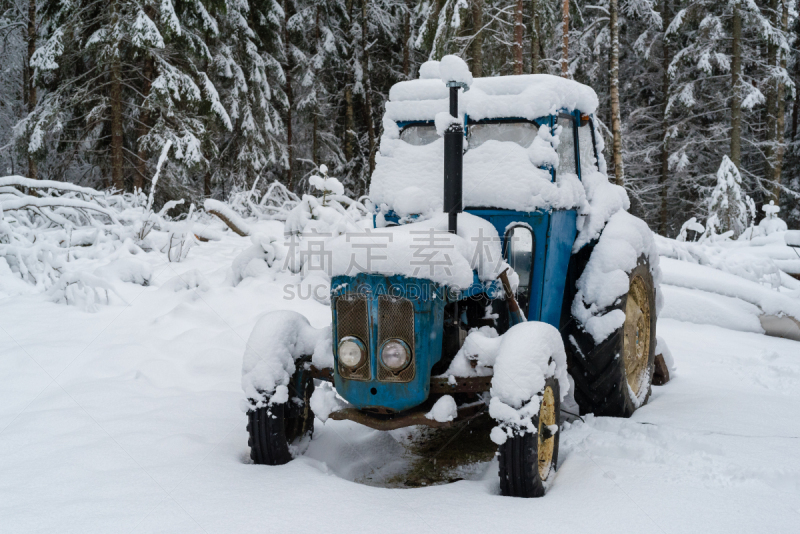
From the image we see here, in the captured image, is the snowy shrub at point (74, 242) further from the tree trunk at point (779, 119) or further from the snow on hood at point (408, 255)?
the tree trunk at point (779, 119)

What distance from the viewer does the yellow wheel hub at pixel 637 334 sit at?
419 centimetres

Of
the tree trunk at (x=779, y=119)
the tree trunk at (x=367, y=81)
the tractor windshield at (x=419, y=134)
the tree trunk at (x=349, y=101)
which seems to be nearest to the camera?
the tractor windshield at (x=419, y=134)

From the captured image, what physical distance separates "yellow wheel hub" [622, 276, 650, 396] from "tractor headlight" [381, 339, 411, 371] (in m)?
2.03

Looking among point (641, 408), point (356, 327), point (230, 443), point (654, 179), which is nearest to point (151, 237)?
point (230, 443)

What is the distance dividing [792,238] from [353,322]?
7776 millimetres

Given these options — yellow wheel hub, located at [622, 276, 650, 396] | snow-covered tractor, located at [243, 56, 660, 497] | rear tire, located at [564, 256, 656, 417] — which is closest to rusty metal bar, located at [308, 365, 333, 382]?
snow-covered tractor, located at [243, 56, 660, 497]

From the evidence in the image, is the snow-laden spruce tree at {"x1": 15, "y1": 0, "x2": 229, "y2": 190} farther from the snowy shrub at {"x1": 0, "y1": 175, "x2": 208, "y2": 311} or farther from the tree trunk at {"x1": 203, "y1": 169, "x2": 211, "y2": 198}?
the tree trunk at {"x1": 203, "y1": 169, "x2": 211, "y2": 198}

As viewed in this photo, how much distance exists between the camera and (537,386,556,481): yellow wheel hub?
9.46ft

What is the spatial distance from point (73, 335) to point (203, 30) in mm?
10089

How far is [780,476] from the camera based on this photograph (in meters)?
2.73

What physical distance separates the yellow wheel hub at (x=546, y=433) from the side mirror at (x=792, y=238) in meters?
6.96

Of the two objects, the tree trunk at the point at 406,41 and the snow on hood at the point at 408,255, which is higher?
the tree trunk at the point at 406,41

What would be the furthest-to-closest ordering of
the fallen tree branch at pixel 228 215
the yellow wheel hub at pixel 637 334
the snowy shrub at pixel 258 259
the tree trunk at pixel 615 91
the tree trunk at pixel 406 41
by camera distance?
the tree trunk at pixel 406 41
the tree trunk at pixel 615 91
the fallen tree branch at pixel 228 215
the snowy shrub at pixel 258 259
the yellow wheel hub at pixel 637 334

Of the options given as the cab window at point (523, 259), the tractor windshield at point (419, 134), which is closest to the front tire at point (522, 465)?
the cab window at point (523, 259)
